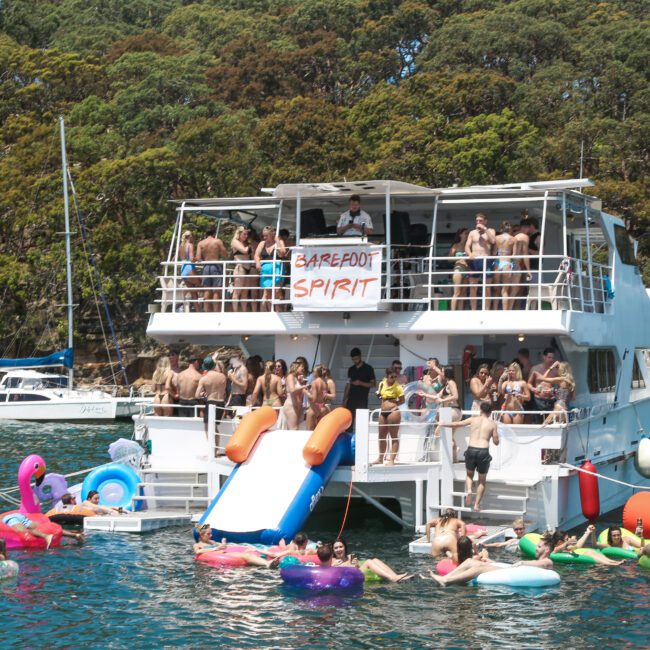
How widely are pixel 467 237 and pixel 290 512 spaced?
6.43 m

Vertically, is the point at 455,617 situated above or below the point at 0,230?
below

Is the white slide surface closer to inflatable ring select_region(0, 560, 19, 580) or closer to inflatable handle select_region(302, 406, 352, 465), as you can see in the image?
inflatable handle select_region(302, 406, 352, 465)

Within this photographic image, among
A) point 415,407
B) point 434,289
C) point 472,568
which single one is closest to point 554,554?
point 472,568

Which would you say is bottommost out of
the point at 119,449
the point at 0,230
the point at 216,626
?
the point at 216,626

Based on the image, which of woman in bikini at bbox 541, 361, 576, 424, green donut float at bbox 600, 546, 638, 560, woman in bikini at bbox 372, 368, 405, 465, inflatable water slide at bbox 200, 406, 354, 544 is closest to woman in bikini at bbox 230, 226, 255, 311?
inflatable water slide at bbox 200, 406, 354, 544

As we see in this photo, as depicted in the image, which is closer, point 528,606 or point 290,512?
point 528,606

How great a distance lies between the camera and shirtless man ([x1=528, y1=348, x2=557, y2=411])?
800 inches

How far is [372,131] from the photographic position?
62875 millimetres

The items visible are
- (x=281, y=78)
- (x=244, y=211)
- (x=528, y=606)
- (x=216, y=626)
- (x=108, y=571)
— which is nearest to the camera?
(x=216, y=626)

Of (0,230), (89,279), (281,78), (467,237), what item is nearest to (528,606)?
(467,237)

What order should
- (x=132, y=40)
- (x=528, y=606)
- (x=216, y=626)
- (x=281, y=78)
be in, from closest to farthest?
(x=216, y=626) < (x=528, y=606) < (x=281, y=78) < (x=132, y=40)

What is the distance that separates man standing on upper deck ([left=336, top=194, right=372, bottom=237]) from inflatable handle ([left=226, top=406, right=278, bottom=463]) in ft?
11.7

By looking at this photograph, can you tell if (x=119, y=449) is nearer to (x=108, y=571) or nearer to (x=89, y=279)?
(x=108, y=571)

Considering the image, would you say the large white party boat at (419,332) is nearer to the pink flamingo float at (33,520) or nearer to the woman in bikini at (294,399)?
the woman in bikini at (294,399)
